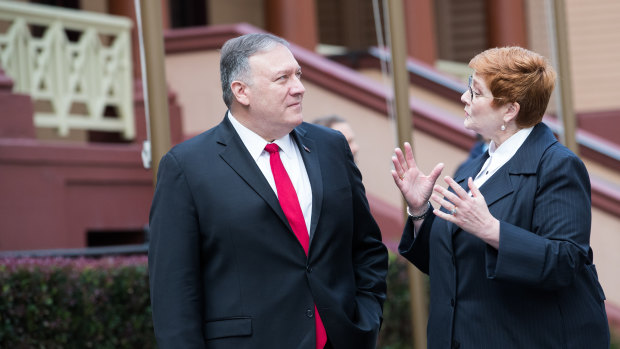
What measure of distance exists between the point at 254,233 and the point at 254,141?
368 mm

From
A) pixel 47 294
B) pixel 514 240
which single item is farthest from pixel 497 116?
pixel 47 294

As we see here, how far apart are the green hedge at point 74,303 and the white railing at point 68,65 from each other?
3068 mm

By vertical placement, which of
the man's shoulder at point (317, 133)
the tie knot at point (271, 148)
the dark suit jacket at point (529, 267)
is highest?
the man's shoulder at point (317, 133)

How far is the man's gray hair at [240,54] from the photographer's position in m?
3.44

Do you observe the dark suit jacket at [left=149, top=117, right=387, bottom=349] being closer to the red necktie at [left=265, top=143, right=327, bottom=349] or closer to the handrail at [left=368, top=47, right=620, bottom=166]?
the red necktie at [left=265, top=143, right=327, bottom=349]

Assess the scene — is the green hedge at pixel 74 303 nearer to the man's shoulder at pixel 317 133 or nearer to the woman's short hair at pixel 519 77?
the man's shoulder at pixel 317 133

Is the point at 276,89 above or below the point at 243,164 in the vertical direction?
above

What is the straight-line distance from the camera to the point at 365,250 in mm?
3701

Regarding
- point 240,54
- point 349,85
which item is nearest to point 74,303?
point 240,54

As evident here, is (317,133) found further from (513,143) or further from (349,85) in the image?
(349,85)

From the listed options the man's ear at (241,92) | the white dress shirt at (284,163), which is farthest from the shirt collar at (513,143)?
the man's ear at (241,92)

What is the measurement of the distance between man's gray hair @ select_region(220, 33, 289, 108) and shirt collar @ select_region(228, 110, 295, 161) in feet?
0.32

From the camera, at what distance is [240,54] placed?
346 cm

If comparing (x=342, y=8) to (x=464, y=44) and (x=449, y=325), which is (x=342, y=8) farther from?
→ (x=449, y=325)
